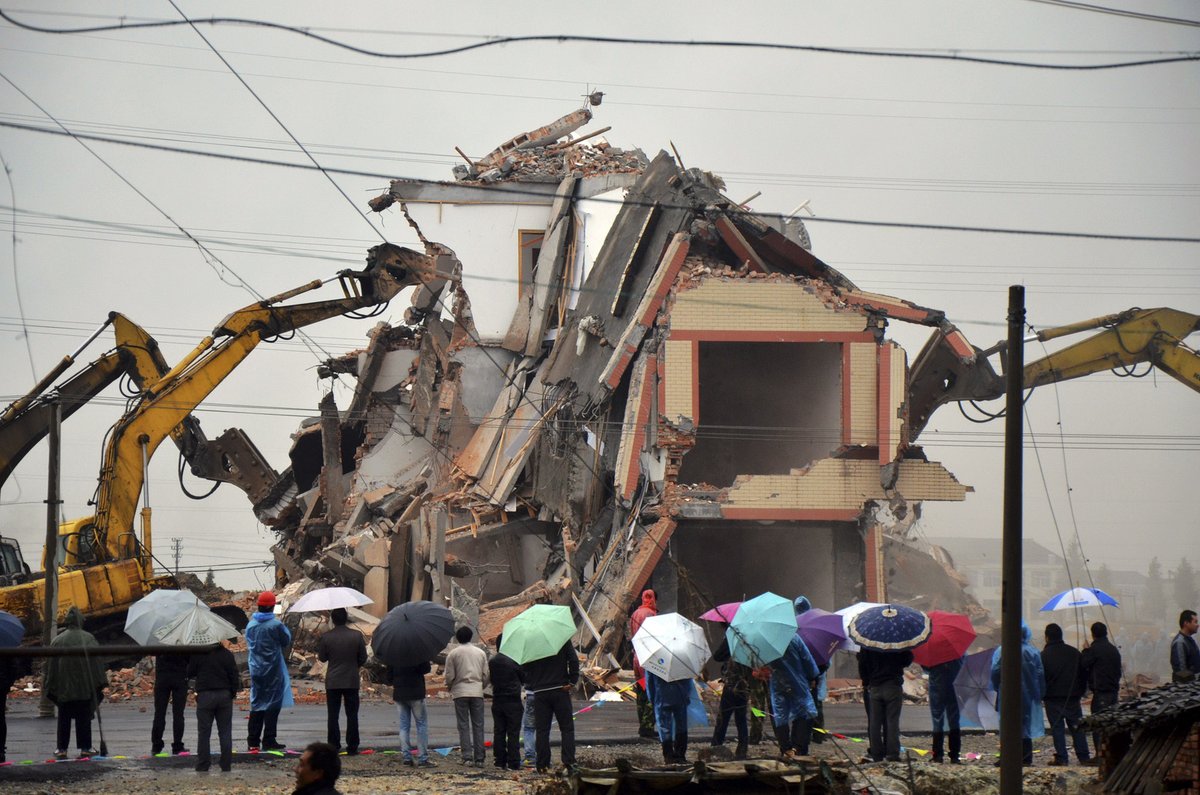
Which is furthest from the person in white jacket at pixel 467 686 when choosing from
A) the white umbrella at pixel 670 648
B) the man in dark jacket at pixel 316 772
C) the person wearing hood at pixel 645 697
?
the man in dark jacket at pixel 316 772

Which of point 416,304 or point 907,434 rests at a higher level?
point 416,304

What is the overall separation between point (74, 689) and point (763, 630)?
6.78 meters

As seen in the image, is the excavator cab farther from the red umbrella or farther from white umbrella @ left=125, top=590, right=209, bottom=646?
the red umbrella

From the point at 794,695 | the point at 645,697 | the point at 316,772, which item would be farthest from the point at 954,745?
the point at 316,772

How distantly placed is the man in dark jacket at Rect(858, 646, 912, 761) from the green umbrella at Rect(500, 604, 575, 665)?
9.86 feet

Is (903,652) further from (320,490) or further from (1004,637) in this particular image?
(320,490)

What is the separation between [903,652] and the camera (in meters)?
13.4

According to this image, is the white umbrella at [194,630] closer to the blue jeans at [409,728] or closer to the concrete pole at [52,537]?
the blue jeans at [409,728]

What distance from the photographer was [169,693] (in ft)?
46.2

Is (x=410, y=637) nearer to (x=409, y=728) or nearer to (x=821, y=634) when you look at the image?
(x=409, y=728)

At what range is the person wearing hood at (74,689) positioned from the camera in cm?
1355

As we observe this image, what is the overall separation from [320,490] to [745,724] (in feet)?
69.8

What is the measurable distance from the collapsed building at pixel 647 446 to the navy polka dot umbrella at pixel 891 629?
1074 cm

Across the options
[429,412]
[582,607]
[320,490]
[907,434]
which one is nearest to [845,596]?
[907,434]
